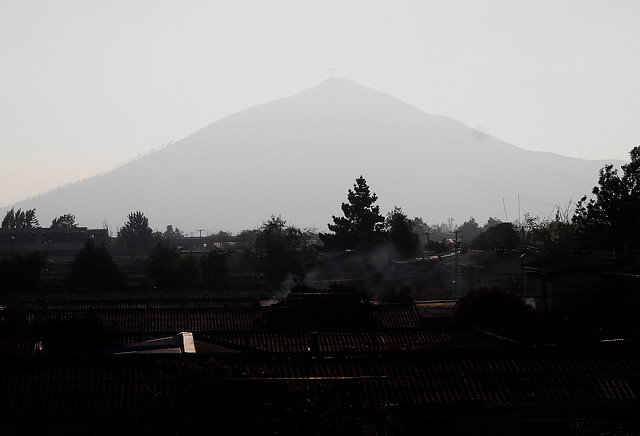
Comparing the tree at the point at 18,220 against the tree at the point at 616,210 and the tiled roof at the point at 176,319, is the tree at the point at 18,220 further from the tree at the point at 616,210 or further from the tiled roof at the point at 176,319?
the tiled roof at the point at 176,319

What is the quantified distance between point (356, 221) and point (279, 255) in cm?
874

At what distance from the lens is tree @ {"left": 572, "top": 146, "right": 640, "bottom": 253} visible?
192 feet

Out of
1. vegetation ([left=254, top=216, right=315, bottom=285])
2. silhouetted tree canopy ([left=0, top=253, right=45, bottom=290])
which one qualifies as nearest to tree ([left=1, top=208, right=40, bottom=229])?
vegetation ([left=254, top=216, right=315, bottom=285])

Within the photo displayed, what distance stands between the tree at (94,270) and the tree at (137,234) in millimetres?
64228

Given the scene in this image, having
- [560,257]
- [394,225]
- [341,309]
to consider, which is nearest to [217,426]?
[341,309]

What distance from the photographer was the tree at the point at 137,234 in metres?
141

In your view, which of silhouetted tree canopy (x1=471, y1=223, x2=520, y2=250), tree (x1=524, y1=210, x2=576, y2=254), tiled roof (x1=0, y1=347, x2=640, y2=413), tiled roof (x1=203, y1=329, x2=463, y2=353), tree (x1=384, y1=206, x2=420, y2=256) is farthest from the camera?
silhouetted tree canopy (x1=471, y1=223, x2=520, y2=250)

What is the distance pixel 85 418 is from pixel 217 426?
4820 millimetres

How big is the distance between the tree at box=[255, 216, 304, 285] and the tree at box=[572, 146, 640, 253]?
2277cm

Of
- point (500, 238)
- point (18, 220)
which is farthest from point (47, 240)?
point (500, 238)

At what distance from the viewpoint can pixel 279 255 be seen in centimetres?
7788

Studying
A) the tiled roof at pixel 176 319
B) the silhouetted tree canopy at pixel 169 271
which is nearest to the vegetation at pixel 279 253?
the silhouetted tree canopy at pixel 169 271

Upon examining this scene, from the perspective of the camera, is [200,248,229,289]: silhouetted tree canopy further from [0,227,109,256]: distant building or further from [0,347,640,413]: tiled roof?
[0,347,640,413]: tiled roof

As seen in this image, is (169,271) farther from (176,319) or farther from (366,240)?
(176,319)
